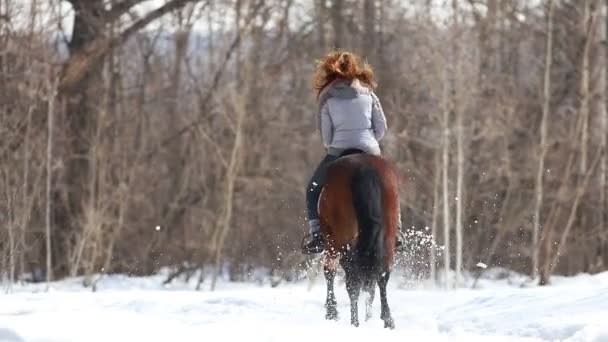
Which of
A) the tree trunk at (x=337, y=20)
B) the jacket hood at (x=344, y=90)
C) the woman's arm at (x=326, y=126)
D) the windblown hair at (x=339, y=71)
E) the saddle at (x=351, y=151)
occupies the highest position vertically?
the tree trunk at (x=337, y=20)

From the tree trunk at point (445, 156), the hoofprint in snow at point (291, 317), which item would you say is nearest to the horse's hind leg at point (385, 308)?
the hoofprint in snow at point (291, 317)

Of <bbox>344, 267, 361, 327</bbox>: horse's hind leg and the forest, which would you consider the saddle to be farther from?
the forest

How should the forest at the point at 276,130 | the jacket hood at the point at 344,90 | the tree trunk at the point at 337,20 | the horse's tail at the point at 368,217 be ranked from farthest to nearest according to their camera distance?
1. the tree trunk at the point at 337,20
2. the forest at the point at 276,130
3. the jacket hood at the point at 344,90
4. the horse's tail at the point at 368,217

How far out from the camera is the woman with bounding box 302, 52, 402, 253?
411 inches

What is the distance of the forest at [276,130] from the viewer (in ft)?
79.4

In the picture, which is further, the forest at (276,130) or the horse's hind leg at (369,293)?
the forest at (276,130)

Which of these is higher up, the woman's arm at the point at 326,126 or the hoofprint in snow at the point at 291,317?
the woman's arm at the point at 326,126

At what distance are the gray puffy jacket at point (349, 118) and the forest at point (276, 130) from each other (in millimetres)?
10729

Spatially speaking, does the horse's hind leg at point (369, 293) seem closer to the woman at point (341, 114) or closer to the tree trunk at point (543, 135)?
the woman at point (341, 114)

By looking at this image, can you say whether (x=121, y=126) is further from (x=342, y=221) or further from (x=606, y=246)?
(x=342, y=221)

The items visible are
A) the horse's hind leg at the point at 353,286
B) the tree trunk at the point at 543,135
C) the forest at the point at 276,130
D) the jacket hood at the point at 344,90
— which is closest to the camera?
the horse's hind leg at the point at 353,286

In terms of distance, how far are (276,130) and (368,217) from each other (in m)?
20.8

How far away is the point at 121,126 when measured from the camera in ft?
91.4

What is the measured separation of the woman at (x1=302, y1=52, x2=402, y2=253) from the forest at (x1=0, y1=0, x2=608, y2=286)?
1065 centimetres
